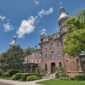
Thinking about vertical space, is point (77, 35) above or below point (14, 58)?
below

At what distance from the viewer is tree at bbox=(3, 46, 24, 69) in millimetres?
67500

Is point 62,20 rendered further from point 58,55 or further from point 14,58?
point 14,58

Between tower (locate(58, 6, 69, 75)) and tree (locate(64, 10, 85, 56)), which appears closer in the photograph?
tree (locate(64, 10, 85, 56))

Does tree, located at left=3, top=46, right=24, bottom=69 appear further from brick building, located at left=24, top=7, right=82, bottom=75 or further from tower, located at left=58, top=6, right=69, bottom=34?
tower, located at left=58, top=6, right=69, bottom=34

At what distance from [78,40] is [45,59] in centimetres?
2498

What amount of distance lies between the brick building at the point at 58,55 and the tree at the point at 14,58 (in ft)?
36.1

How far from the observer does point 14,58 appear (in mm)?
68625

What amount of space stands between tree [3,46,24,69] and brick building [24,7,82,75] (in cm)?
1100

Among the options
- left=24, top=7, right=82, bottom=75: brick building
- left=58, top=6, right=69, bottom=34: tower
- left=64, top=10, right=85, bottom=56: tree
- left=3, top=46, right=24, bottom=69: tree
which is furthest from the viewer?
left=3, top=46, right=24, bottom=69: tree

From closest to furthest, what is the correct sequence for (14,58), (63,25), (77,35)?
(77,35)
(63,25)
(14,58)

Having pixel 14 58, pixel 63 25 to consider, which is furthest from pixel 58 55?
pixel 14 58

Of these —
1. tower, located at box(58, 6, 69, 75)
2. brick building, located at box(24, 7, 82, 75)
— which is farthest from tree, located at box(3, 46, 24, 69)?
tower, located at box(58, 6, 69, 75)

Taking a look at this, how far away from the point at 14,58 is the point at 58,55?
19.9 metres

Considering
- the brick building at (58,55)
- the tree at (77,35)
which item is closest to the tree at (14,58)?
the brick building at (58,55)
